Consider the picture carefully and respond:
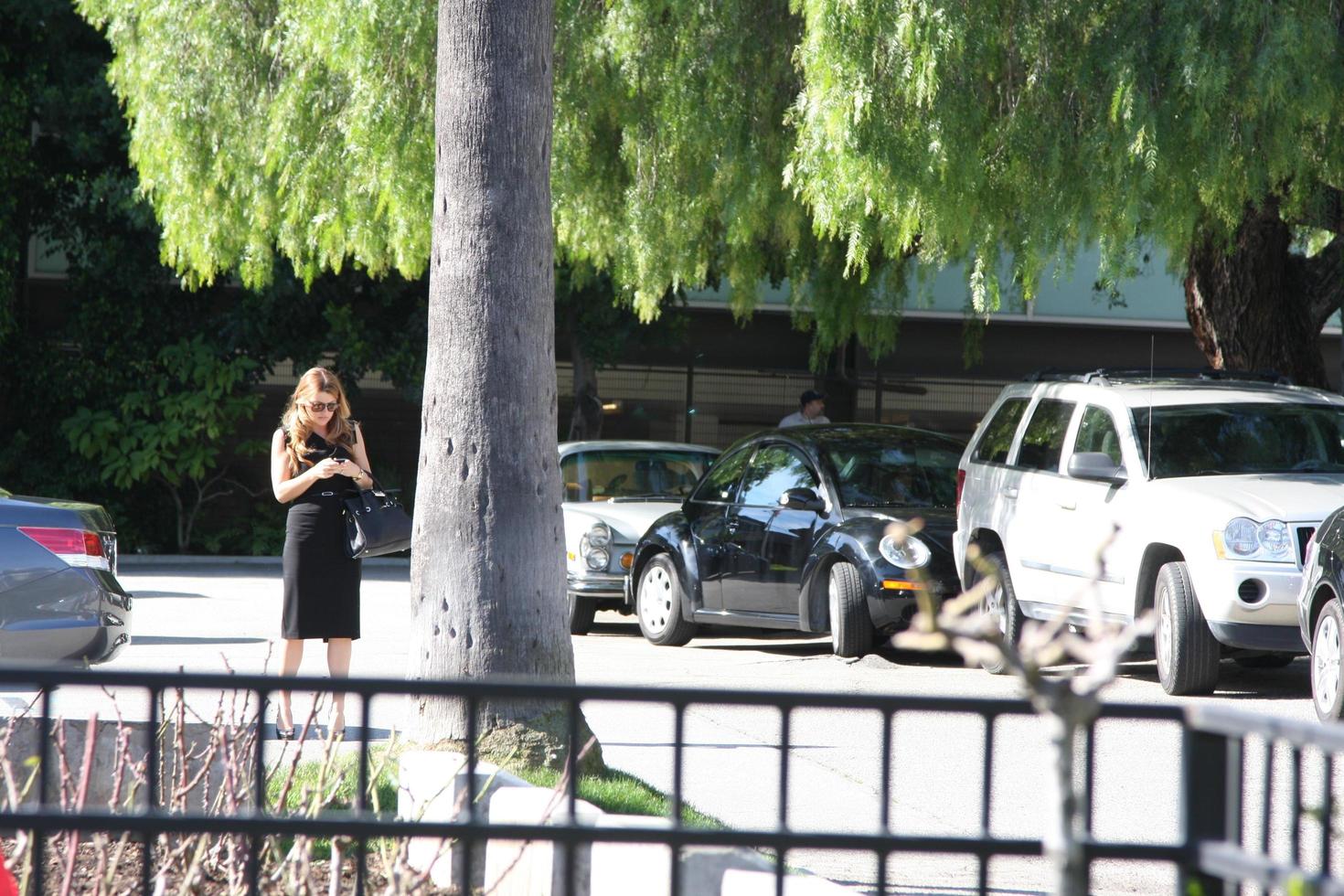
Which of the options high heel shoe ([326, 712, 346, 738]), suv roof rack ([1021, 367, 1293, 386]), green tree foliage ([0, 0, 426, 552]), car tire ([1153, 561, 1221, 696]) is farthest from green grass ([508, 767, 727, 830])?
green tree foliage ([0, 0, 426, 552])

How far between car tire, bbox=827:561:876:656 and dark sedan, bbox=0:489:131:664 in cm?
478

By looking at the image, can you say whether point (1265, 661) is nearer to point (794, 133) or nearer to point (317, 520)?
point (794, 133)

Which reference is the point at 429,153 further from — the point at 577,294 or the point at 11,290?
the point at 11,290

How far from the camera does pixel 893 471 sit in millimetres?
11992

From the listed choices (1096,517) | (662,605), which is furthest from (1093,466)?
(662,605)

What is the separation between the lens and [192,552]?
20.5m

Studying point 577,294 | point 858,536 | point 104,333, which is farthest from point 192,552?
point 858,536

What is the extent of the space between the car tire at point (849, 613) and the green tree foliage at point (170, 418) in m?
10.6

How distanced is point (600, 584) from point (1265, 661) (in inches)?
199

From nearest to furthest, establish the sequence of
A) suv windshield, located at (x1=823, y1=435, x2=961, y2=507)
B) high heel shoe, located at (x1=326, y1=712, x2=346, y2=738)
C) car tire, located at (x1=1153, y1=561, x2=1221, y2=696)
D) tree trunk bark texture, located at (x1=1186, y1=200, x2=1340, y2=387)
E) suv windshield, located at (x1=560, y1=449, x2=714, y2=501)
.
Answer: high heel shoe, located at (x1=326, y1=712, x2=346, y2=738)
car tire, located at (x1=1153, y1=561, x2=1221, y2=696)
suv windshield, located at (x1=823, y1=435, x2=961, y2=507)
tree trunk bark texture, located at (x1=1186, y1=200, x2=1340, y2=387)
suv windshield, located at (x1=560, y1=449, x2=714, y2=501)

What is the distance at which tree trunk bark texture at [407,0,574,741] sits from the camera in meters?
6.02

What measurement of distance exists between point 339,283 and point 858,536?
412 inches

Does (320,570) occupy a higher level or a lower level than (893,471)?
lower

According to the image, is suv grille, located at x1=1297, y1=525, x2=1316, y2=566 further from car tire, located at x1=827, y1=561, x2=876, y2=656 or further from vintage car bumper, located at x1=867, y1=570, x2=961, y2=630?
car tire, located at x1=827, y1=561, x2=876, y2=656
